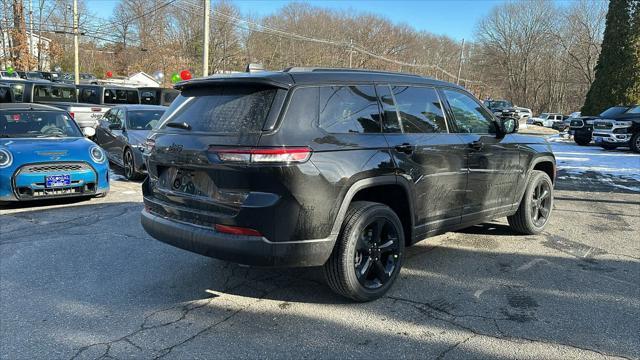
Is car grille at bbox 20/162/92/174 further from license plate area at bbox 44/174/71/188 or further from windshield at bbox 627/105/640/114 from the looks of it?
windshield at bbox 627/105/640/114

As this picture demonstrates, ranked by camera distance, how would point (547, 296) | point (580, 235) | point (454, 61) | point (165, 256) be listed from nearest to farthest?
1. point (547, 296)
2. point (165, 256)
3. point (580, 235)
4. point (454, 61)

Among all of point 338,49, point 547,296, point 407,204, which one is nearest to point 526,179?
point 547,296

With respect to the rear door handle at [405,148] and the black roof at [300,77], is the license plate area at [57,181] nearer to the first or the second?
the black roof at [300,77]

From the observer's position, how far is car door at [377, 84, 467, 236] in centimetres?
399

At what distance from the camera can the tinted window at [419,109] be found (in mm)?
4164

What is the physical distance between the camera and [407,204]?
4.03 meters

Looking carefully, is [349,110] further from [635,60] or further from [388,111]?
[635,60]

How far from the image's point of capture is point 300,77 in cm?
352

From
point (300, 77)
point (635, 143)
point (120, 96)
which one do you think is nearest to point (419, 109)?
point (300, 77)

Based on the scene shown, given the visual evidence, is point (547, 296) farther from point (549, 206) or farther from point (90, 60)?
point (90, 60)

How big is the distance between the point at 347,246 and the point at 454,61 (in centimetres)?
8161

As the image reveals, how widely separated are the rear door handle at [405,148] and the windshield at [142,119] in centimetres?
777

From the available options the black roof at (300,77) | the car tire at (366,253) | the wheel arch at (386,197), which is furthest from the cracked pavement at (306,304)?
the black roof at (300,77)

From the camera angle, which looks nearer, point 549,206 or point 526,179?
point 526,179
